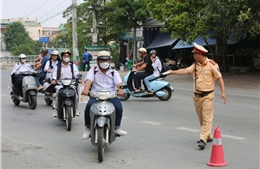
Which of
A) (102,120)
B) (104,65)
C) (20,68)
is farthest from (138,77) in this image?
(102,120)

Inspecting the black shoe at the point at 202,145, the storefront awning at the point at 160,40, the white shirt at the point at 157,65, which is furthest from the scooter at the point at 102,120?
the storefront awning at the point at 160,40

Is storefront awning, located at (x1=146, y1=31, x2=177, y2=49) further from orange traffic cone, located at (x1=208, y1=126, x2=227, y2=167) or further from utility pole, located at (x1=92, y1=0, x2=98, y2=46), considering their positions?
orange traffic cone, located at (x1=208, y1=126, x2=227, y2=167)

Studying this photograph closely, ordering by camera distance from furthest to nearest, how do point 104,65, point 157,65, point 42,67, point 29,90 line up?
point 42,67 → point 157,65 → point 29,90 → point 104,65

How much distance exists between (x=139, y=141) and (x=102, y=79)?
1497mm

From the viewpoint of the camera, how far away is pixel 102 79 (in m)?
7.45

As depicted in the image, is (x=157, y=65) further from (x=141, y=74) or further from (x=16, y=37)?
(x=16, y=37)

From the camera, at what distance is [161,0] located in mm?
23844

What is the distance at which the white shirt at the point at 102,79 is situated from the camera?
743 centimetres

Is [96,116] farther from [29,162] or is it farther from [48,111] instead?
[48,111]

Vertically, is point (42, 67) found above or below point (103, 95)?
above

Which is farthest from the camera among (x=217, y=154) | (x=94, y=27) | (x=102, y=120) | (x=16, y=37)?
(x=16, y=37)

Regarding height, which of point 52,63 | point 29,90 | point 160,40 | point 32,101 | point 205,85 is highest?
point 160,40

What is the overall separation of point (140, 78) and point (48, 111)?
337 centimetres

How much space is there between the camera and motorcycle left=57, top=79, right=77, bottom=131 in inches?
364
